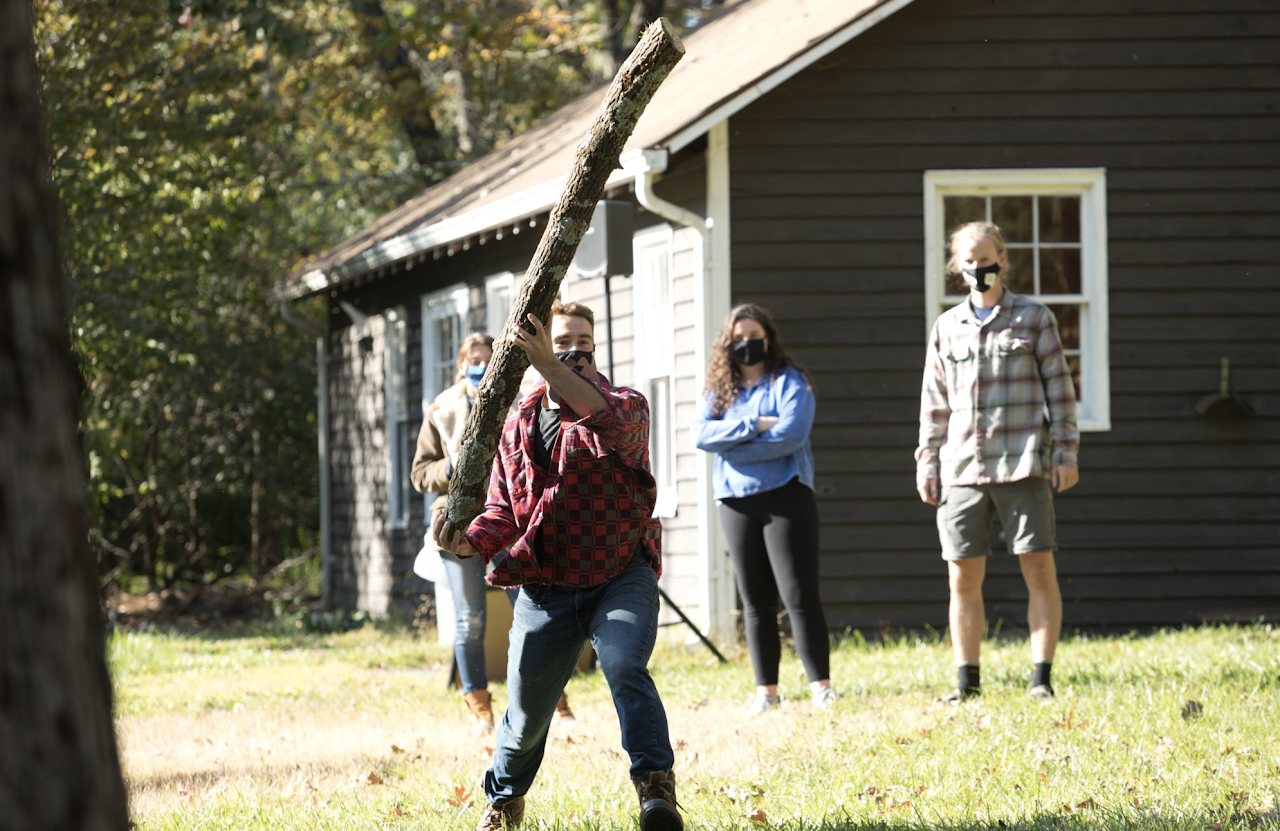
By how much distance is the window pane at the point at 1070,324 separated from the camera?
31.8 ft

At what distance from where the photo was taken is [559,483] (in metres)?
4.07

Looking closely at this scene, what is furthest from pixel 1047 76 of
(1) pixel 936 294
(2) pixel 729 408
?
(2) pixel 729 408

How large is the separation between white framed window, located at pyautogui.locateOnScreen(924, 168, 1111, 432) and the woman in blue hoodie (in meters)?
3.29

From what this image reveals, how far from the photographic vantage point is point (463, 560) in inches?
249

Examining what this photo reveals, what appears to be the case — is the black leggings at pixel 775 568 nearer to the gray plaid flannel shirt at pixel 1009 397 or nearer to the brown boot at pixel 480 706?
the gray plaid flannel shirt at pixel 1009 397

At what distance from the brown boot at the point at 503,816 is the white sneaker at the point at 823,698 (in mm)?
2483

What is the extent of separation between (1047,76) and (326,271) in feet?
25.4

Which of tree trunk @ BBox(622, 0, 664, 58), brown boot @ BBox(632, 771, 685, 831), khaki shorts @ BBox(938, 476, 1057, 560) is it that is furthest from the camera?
tree trunk @ BBox(622, 0, 664, 58)

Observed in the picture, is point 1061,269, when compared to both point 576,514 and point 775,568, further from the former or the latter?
point 576,514

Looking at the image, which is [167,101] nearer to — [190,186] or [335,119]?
[190,186]

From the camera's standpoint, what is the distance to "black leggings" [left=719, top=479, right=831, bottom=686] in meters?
6.34

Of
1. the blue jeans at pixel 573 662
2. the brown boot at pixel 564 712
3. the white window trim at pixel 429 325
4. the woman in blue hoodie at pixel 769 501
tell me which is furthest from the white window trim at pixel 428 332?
the blue jeans at pixel 573 662

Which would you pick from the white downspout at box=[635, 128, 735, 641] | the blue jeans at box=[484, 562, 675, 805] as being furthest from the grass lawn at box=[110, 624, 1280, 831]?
the white downspout at box=[635, 128, 735, 641]

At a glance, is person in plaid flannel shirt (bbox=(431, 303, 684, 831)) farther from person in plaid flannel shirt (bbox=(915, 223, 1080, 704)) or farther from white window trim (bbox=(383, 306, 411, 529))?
white window trim (bbox=(383, 306, 411, 529))
